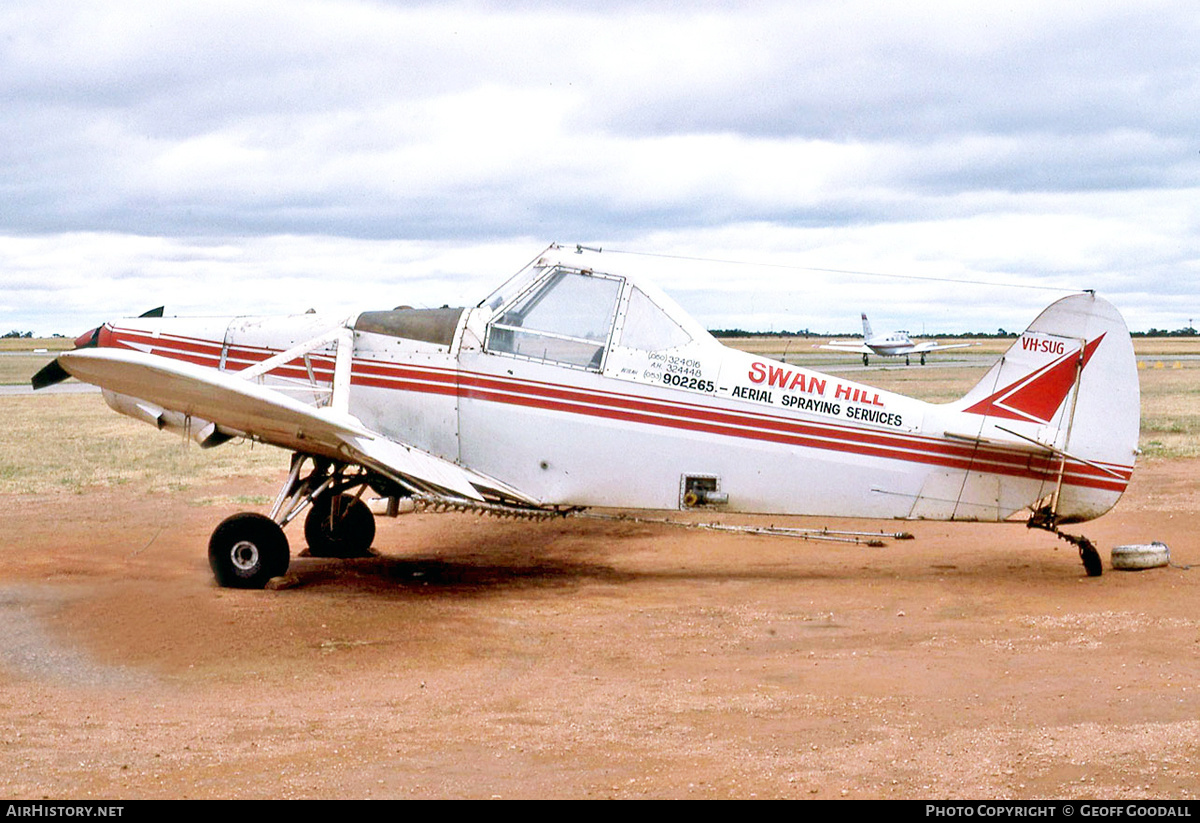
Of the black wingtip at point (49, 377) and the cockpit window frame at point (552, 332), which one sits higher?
the cockpit window frame at point (552, 332)

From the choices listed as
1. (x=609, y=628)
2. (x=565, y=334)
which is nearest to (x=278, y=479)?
(x=565, y=334)

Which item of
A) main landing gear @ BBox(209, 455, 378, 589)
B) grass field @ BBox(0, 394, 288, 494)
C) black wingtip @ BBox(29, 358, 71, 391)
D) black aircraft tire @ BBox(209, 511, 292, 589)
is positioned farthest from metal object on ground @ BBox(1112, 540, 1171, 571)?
grass field @ BBox(0, 394, 288, 494)

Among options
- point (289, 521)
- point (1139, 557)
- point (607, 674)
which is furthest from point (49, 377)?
point (1139, 557)

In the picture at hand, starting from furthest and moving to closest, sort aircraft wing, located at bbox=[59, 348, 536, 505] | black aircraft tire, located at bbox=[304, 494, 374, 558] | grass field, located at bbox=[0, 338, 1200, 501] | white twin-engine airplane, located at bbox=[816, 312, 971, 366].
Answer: white twin-engine airplane, located at bbox=[816, 312, 971, 366] → grass field, located at bbox=[0, 338, 1200, 501] → black aircraft tire, located at bbox=[304, 494, 374, 558] → aircraft wing, located at bbox=[59, 348, 536, 505]

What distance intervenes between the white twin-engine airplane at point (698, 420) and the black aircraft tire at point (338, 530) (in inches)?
57.7

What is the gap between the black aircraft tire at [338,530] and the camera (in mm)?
12062

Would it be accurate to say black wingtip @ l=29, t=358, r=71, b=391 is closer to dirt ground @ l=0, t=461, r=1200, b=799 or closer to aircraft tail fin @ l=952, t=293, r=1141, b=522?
dirt ground @ l=0, t=461, r=1200, b=799

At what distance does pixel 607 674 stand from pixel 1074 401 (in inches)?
213

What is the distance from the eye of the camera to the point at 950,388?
4606 cm

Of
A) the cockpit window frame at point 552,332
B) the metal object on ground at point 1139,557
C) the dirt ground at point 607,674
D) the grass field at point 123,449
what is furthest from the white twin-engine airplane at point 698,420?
the grass field at point 123,449

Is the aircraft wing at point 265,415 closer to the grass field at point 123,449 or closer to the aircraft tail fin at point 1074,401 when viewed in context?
the grass field at point 123,449

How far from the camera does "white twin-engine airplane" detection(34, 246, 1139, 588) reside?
408 inches

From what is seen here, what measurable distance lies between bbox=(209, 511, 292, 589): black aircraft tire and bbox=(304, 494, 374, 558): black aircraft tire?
1.93m

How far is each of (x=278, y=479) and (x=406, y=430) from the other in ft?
30.3
